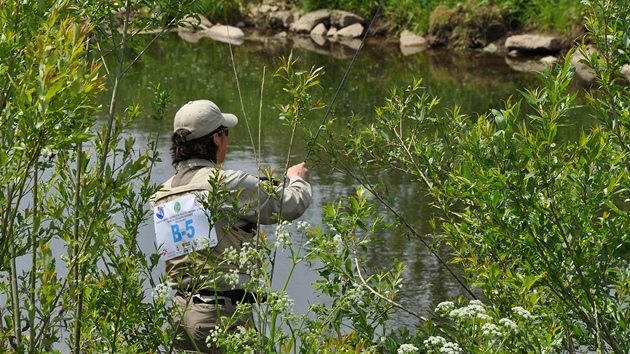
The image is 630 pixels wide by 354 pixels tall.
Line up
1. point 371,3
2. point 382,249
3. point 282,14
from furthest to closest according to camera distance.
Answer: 1. point 282,14
2. point 371,3
3. point 382,249

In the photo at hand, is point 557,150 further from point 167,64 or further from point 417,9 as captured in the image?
point 417,9

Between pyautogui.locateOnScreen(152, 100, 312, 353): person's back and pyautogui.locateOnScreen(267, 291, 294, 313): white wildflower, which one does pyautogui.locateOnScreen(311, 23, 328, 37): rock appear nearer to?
pyautogui.locateOnScreen(152, 100, 312, 353): person's back

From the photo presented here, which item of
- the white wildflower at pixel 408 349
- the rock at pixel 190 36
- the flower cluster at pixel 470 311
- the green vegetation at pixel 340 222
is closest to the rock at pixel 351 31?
the rock at pixel 190 36

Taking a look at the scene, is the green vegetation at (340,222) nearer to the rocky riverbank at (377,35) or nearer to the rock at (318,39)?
the rocky riverbank at (377,35)

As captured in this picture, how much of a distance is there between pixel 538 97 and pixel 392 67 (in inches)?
573

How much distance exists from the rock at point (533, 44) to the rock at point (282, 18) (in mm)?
5190

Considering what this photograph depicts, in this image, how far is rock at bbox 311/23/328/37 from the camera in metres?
21.8

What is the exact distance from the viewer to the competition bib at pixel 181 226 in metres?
4.02

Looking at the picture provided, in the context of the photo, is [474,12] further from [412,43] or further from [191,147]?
[191,147]

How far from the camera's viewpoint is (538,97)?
135 inches

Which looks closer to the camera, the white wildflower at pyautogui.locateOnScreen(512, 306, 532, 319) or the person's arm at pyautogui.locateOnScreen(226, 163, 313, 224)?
the white wildflower at pyautogui.locateOnScreen(512, 306, 532, 319)

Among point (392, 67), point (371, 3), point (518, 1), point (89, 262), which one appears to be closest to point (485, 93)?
point (392, 67)

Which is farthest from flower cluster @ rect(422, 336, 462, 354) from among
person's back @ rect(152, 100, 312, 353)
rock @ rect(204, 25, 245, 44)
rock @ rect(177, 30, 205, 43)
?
rock @ rect(177, 30, 205, 43)

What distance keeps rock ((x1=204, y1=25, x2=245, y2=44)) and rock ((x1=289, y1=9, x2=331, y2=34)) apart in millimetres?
1106
